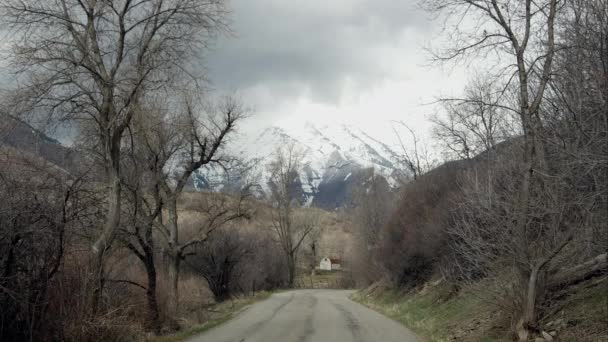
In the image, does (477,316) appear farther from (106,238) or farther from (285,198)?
(285,198)

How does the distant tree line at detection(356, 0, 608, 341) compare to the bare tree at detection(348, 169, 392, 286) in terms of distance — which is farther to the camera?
the bare tree at detection(348, 169, 392, 286)

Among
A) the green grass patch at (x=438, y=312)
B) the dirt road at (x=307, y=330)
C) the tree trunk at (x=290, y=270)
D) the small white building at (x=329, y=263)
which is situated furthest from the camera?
the small white building at (x=329, y=263)

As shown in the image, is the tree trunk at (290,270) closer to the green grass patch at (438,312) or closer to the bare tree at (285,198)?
the bare tree at (285,198)

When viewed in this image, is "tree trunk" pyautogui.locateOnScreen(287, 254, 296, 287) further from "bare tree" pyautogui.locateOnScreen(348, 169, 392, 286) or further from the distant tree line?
the distant tree line

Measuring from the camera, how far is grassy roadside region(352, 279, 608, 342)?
9391 millimetres

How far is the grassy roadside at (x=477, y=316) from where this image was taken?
9391 millimetres

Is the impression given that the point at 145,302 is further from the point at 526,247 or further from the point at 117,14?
the point at 526,247

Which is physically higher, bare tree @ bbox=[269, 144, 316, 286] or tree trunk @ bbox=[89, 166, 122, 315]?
bare tree @ bbox=[269, 144, 316, 286]

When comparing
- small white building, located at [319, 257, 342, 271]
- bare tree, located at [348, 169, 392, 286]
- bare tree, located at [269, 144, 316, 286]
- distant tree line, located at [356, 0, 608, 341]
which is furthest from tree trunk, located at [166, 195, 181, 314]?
small white building, located at [319, 257, 342, 271]

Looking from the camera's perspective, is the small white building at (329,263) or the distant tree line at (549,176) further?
the small white building at (329,263)

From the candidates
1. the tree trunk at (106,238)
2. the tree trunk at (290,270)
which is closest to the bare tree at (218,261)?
the tree trunk at (106,238)

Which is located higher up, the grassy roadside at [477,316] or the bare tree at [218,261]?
the bare tree at [218,261]

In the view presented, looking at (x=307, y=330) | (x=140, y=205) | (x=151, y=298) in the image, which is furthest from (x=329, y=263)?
(x=307, y=330)

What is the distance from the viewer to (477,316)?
48.1 feet
